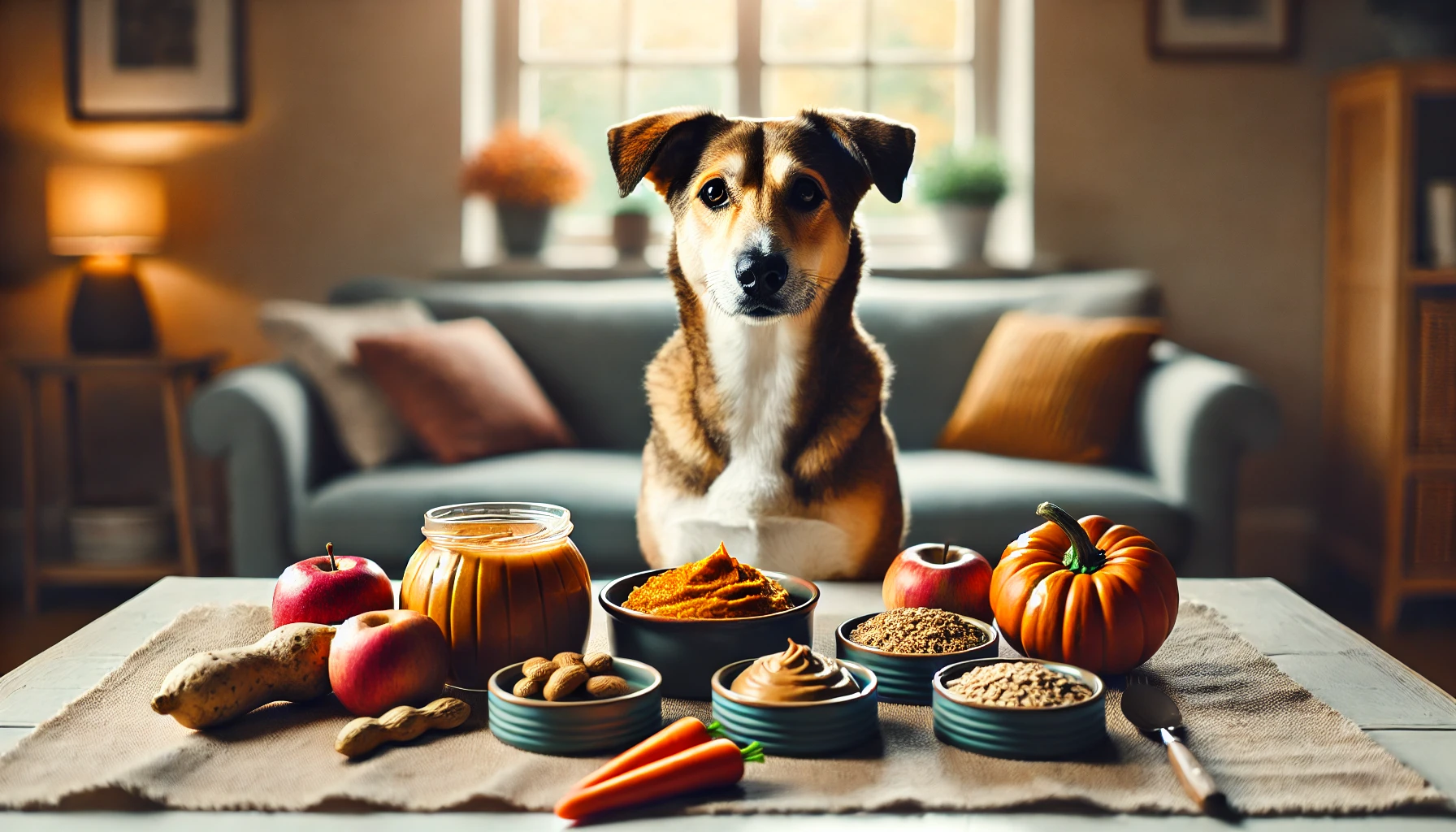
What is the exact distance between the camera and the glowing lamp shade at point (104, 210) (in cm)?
336

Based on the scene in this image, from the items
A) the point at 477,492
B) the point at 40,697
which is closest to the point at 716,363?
the point at 40,697

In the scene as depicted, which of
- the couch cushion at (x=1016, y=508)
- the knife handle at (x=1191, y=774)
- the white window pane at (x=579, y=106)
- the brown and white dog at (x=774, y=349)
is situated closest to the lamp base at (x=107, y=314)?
the white window pane at (x=579, y=106)

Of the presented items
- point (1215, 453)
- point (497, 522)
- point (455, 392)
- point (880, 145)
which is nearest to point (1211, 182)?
point (1215, 453)

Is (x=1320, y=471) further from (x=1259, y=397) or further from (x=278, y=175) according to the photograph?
(x=278, y=175)

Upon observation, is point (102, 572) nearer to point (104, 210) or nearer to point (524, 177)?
point (104, 210)

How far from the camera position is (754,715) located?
884 millimetres

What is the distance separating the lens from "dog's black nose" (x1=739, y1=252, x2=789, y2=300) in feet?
4.62

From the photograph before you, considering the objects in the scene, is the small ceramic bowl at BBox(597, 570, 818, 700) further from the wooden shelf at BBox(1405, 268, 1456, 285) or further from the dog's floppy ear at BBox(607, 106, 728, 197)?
the wooden shelf at BBox(1405, 268, 1456, 285)

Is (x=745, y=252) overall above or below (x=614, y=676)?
above

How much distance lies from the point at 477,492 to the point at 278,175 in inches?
69.2

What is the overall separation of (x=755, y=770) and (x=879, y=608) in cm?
52

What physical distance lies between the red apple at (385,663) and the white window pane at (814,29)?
3296 mm

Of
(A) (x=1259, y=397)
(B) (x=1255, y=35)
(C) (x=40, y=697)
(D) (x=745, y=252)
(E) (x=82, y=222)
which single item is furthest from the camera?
(B) (x=1255, y=35)

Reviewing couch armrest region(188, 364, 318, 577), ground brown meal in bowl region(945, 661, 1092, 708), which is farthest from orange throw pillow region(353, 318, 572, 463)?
ground brown meal in bowl region(945, 661, 1092, 708)
